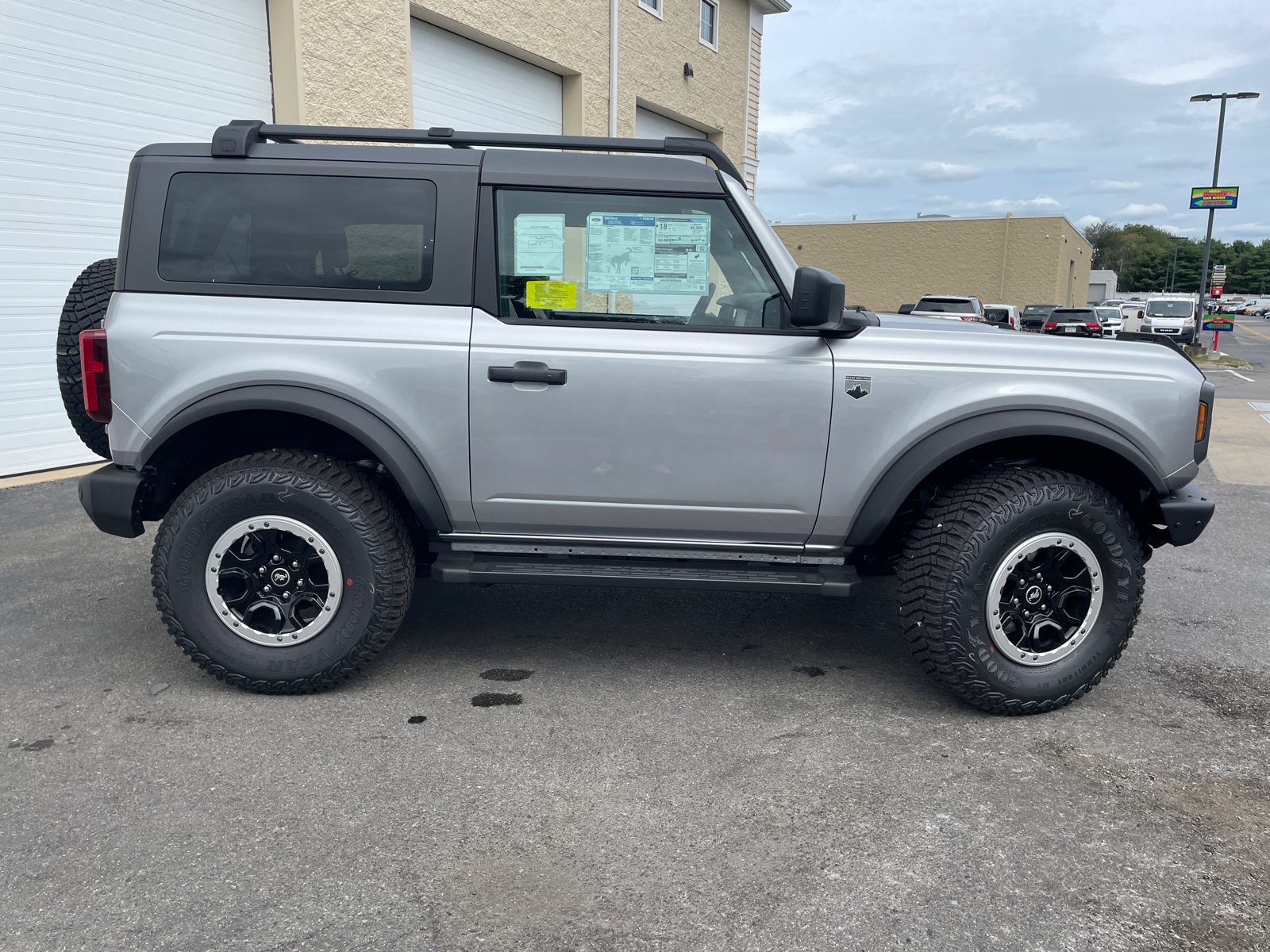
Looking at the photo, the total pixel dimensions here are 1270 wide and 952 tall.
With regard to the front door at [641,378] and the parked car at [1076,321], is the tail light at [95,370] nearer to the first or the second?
the front door at [641,378]

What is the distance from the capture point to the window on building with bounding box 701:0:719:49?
15906 mm

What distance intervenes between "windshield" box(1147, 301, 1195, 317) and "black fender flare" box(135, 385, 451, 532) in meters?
39.0

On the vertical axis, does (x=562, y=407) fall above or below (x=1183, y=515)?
above

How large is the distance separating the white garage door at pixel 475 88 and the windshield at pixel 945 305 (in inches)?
394

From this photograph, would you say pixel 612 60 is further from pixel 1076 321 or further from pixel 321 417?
pixel 1076 321

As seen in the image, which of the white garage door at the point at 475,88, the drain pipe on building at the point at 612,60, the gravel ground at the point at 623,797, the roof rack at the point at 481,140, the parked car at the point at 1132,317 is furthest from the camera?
the parked car at the point at 1132,317

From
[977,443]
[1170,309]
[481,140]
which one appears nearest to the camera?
[977,443]

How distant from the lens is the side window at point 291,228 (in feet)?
11.2

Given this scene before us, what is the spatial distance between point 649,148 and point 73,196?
6.04 metres

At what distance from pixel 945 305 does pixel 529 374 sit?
1809 centimetres

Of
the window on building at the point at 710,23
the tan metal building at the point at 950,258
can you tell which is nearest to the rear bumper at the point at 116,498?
the window on building at the point at 710,23

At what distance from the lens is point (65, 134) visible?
7.25m

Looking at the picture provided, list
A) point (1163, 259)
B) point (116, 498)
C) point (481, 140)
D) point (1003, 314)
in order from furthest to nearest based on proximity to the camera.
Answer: point (1163, 259) → point (1003, 314) → point (481, 140) → point (116, 498)

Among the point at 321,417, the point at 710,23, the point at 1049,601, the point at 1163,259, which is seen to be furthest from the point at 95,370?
the point at 1163,259
